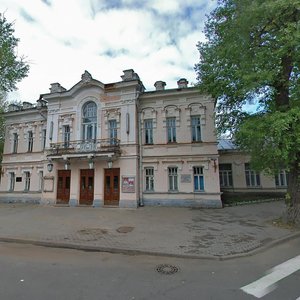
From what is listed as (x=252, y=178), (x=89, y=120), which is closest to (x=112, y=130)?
(x=89, y=120)

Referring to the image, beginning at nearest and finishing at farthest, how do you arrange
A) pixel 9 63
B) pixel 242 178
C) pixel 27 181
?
pixel 9 63, pixel 27 181, pixel 242 178

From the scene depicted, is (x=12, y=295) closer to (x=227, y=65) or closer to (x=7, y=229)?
(x=7, y=229)

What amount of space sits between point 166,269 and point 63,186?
564 inches

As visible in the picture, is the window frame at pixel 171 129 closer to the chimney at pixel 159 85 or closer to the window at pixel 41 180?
the chimney at pixel 159 85

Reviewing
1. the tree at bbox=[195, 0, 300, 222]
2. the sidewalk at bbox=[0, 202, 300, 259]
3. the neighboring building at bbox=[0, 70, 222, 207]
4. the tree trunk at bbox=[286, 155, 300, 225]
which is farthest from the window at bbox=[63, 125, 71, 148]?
the tree trunk at bbox=[286, 155, 300, 225]

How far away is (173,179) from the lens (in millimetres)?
16641

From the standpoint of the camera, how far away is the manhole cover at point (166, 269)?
538 centimetres

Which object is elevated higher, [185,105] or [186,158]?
[185,105]

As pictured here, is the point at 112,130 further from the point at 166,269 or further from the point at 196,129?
the point at 166,269

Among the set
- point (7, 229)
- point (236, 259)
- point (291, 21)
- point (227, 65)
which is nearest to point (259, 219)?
point (236, 259)

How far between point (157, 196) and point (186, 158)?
339cm

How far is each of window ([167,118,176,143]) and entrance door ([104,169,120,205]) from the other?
4.49 meters

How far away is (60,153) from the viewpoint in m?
17.5

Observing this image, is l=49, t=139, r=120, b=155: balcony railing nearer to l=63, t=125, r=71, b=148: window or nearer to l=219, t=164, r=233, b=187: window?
l=63, t=125, r=71, b=148: window
